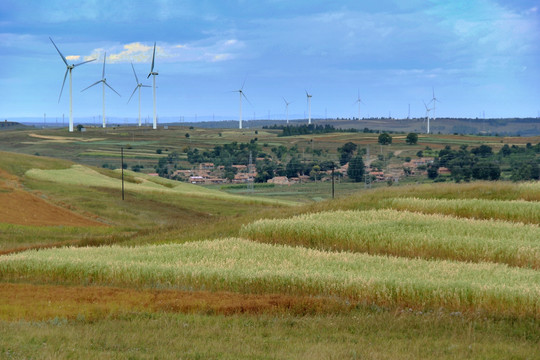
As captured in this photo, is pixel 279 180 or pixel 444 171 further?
pixel 279 180

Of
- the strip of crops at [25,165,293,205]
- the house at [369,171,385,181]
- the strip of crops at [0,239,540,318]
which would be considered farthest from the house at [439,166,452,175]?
the strip of crops at [0,239,540,318]

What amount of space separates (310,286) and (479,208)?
20.6m

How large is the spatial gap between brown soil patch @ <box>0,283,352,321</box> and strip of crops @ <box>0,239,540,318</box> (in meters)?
1.38

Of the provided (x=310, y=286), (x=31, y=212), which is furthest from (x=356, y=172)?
(x=310, y=286)

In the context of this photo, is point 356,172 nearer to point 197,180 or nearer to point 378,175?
point 378,175

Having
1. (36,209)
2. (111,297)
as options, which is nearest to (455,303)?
(111,297)

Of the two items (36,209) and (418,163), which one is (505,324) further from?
(418,163)

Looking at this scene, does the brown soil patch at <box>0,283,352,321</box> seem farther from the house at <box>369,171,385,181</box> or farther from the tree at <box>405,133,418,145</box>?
the tree at <box>405,133,418,145</box>

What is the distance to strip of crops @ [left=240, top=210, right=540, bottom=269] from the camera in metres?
28.6

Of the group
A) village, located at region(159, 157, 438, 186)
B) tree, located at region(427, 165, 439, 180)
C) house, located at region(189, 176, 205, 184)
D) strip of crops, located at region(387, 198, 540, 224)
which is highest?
strip of crops, located at region(387, 198, 540, 224)

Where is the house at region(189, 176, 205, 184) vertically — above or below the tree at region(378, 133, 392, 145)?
below

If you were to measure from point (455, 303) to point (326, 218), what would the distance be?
760 inches

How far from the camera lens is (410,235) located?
31.6m

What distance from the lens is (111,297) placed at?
2059cm
